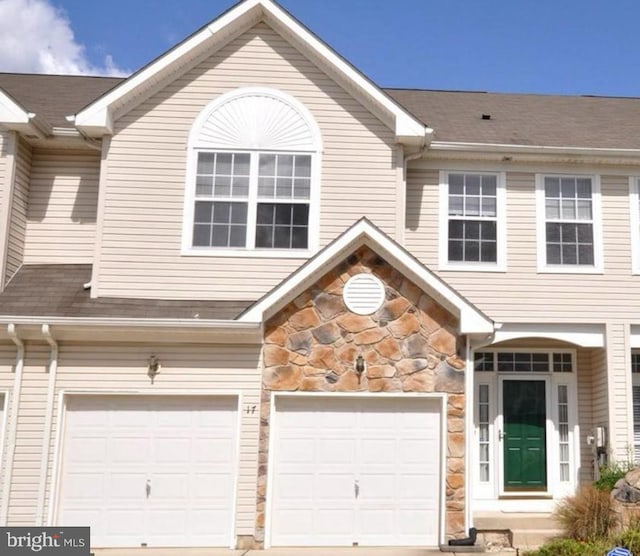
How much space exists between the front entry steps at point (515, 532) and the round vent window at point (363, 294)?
12.0 feet

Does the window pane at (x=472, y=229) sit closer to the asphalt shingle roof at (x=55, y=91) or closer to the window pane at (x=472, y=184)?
the window pane at (x=472, y=184)

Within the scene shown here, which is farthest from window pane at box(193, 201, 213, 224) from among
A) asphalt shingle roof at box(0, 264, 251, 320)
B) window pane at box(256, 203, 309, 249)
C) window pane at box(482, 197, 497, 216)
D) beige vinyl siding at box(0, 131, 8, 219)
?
window pane at box(482, 197, 497, 216)

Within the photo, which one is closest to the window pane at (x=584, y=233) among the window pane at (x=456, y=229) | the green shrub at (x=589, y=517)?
the window pane at (x=456, y=229)

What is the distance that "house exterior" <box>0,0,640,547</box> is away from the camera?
38.4 feet

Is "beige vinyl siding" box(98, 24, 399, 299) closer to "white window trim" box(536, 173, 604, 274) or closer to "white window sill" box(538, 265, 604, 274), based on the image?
"white window trim" box(536, 173, 604, 274)

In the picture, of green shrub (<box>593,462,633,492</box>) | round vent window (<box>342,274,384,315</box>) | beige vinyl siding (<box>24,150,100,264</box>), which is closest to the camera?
round vent window (<box>342,274,384,315</box>)

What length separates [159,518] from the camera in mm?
11680

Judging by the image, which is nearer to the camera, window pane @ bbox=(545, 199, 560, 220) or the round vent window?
the round vent window

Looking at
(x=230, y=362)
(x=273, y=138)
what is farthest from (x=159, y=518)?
(x=273, y=138)

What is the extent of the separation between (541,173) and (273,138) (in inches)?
191

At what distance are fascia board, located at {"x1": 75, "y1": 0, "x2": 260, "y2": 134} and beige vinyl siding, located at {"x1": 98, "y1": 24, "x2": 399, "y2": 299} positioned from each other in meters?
0.37

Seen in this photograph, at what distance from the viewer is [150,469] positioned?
38.7 feet

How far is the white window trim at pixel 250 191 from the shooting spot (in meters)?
13.2

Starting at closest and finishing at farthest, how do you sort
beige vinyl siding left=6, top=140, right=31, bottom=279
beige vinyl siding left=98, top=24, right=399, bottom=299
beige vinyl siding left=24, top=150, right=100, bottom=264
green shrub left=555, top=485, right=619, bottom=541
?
green shrub left=555, top=485, right=619, bottom=541 → beige vinyl siding left=98, top=24, right=399, bottom=299 → beige vinyl siding left=6, top=140, right=31, bottom=279 → beige vinyl siding left=24, top=150, right=100, bottom=264
